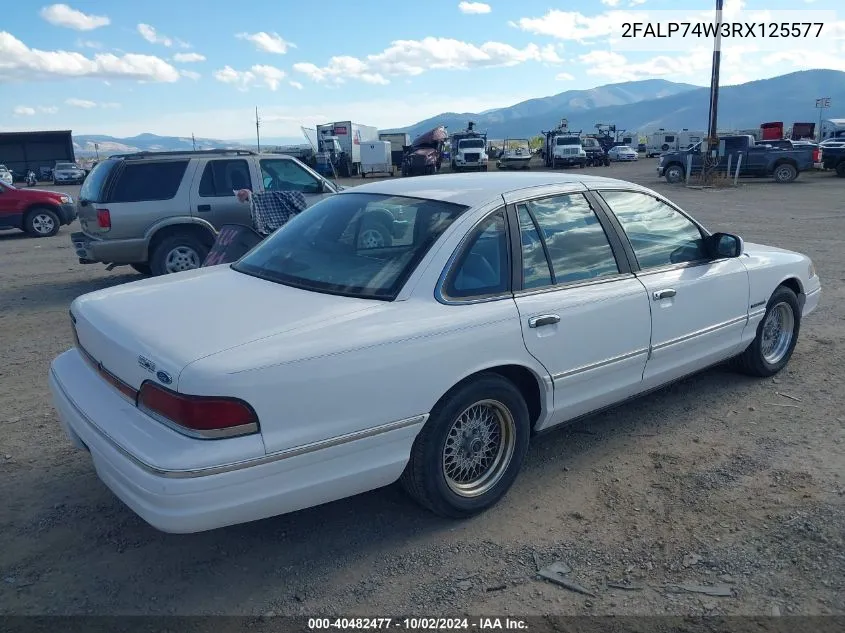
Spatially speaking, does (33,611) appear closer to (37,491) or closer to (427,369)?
(37,491)

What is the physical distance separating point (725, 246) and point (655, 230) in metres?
0.53

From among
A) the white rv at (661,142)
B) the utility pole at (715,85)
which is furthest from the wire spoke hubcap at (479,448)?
the white rv at (661,142)

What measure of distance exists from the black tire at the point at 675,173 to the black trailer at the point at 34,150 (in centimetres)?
4161

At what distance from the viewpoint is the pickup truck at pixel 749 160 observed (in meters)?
27.9

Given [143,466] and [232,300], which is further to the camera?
[232,300]

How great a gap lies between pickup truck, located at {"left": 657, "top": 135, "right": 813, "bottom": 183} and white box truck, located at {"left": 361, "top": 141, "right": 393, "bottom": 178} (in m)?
18.7

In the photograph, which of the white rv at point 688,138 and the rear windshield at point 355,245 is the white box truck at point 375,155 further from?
the rear windshield at point 355,245

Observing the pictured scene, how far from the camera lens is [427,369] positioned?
310cm

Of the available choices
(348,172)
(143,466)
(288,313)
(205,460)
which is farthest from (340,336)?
(348,172)

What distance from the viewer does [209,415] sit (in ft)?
8.68

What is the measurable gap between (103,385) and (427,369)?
4.91 feet

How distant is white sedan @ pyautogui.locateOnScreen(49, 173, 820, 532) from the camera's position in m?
2.71

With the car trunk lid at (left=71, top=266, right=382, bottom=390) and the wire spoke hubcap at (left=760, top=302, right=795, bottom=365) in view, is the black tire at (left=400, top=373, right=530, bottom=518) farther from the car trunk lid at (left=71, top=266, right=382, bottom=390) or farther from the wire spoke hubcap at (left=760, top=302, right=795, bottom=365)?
the wire spoke hubcap at (left=760, top=302, right=795, bottom=365)

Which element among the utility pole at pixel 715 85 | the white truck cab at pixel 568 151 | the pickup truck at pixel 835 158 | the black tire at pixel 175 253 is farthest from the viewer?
the white truck cab at pixel 568 151
